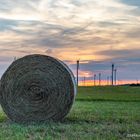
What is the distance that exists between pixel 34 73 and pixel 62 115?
1642mm

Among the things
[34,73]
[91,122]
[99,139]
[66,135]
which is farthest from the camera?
[34,73]

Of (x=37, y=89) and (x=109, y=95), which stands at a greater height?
(x=109, y=95)

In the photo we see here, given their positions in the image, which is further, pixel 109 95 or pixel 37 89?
pixel 109 95

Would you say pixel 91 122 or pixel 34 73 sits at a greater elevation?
pixel 34 73

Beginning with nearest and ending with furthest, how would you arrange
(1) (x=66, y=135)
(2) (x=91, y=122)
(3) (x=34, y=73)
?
(1) (x=66, y=135) → (2) (x=91, y=122) → (3) (x=34, y=73)

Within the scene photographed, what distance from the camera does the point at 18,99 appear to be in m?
14.8

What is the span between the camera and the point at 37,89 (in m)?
14.8

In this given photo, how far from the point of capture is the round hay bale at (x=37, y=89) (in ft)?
47.6

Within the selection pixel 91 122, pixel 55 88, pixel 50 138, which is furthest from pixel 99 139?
pixel 55 88

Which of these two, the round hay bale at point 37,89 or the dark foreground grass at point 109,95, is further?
the dark foreground grass at point 109,95

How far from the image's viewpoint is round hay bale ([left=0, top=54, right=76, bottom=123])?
14523 mm

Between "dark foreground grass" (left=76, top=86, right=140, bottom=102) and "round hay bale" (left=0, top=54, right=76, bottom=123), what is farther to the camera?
"dark foreground grass" (left=76, top=86, right=140, bottom=102)

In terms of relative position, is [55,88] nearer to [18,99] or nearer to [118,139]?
[18,99]

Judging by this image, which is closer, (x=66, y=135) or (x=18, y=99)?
(x=66, y=135)
